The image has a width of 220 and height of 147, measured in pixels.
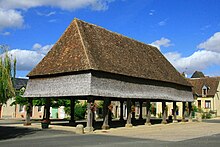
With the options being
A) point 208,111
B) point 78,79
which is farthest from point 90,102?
point 208,111

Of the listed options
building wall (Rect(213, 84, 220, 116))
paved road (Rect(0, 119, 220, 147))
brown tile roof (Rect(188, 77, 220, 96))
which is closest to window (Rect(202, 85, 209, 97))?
brown tile roof (Rect(188, 77, 220, 96))

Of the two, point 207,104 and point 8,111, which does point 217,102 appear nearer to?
point 207,104

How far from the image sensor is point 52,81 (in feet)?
80.3

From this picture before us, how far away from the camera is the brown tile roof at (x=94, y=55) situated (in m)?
23.2

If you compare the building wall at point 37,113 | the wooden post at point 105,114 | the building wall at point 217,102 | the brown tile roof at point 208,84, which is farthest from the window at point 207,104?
the wooden post at point 105,114

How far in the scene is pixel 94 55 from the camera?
77.2 feet

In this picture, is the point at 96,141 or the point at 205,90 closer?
the point at 96,141

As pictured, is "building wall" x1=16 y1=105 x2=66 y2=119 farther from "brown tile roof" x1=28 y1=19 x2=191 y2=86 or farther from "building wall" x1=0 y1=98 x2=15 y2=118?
"brown tile roof" x1=28 y1=19 x2=191 y2=86

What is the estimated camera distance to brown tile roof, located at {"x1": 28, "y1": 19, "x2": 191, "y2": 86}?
23.2m

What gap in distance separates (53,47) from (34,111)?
80.9 ft

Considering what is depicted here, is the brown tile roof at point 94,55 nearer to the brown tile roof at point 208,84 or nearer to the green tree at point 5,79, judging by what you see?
the green tree at point 5,79

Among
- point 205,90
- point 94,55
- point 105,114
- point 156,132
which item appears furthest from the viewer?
point 205,90

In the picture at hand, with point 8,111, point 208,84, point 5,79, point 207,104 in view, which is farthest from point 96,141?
point 208,84

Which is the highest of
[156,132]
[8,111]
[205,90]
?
[205,90]
